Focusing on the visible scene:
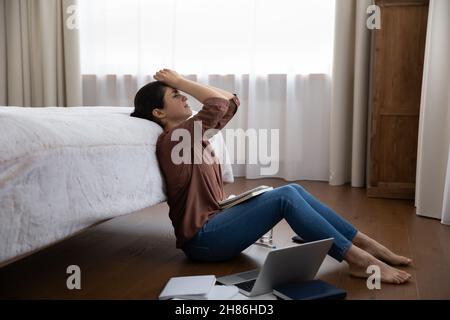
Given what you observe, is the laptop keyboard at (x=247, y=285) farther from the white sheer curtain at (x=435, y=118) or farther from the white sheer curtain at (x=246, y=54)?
the white sheer curtain at (x=246, y=54)

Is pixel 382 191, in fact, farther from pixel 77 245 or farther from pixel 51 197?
pixel 51 197

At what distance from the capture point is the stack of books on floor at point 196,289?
1.47 metres

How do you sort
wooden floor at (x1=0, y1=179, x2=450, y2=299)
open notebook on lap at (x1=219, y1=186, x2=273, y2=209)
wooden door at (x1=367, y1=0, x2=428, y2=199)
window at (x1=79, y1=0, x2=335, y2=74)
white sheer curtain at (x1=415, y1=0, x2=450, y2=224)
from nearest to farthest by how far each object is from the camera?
wooden floor at (x1=0, y1=179, x2=450, y2=299)
open notebook on lap at (x1=219, y1=186, x2=273, y2=209)
white sheer curtain at (x1=415, y1=0, x2=450, y2=224)
wooden door at (x1=367, y1=0, x2=428, y2=199)
window at (x1=79, y1=0, x2=335, y2=74)

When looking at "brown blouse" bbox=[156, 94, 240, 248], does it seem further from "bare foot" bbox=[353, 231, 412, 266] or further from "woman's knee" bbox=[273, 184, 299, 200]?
"bare foot" bbox=[353, 231, 412, 266]

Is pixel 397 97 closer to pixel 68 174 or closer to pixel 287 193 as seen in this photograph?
pixel 287 193

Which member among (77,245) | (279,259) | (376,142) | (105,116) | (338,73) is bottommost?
(77,245)

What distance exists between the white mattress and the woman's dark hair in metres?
0.06

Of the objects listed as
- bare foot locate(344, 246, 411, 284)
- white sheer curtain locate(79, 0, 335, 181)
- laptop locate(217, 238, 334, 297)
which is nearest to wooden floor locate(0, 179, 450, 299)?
bare foot locate(344, 246, 411, 284)

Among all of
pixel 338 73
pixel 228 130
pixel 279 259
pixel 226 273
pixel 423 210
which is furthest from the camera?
pixel 228 130

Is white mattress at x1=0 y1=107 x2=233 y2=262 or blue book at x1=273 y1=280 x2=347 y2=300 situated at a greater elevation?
white mattress at x1=0 y1=107 x2=233 y2=262

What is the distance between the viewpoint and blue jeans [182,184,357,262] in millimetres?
1613
